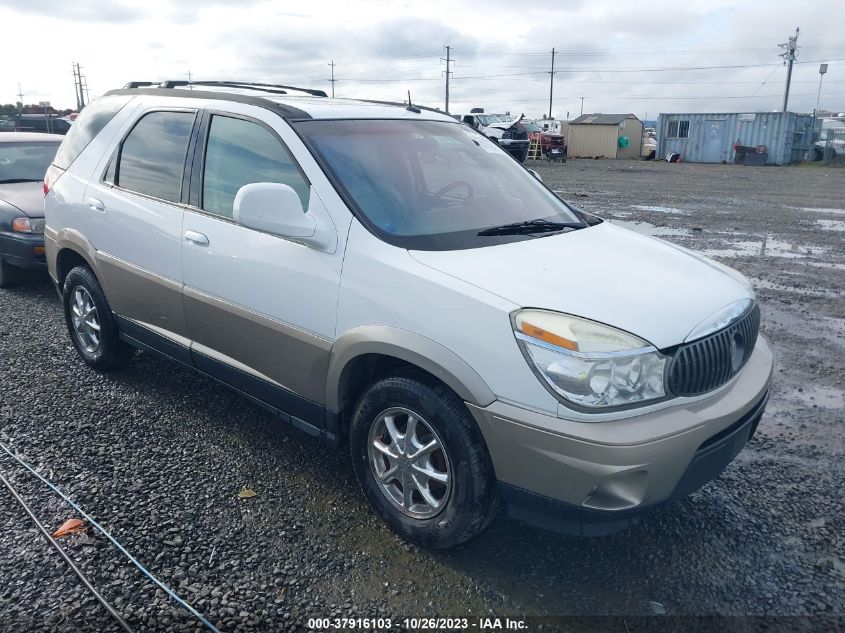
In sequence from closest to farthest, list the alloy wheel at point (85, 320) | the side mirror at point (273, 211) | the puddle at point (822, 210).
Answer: the side mirror at point (273, 211), the alloy wheel at point (85, 320), the puddle at point (822, 210)

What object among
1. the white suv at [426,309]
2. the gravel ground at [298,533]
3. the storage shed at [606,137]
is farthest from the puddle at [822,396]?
the storage shed at [606,137]

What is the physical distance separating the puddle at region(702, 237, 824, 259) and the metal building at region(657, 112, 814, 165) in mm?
29906

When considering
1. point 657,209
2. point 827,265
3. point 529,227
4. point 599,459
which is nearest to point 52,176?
point 529,227

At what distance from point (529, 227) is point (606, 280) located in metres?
0.72

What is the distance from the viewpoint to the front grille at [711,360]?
103 inches

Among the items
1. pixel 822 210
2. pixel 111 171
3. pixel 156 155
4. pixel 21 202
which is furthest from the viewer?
pixel 822 210

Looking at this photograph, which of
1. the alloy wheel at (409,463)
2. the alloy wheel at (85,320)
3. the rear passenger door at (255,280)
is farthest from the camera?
the alloy wheel at (85,320)

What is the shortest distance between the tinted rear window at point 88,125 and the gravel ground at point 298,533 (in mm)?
1554

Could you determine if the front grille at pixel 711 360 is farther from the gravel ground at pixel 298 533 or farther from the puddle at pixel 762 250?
the puddle at pixel 762 250

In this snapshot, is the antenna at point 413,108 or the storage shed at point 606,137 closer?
the antenna at point 413,108

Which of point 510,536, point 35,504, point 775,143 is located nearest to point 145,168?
point 35,504

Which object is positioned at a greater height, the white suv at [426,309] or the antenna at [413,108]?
the antenna at [413,108]

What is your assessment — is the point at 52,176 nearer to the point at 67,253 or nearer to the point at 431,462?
the point at 67,253

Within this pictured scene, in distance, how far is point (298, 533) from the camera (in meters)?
3.15
